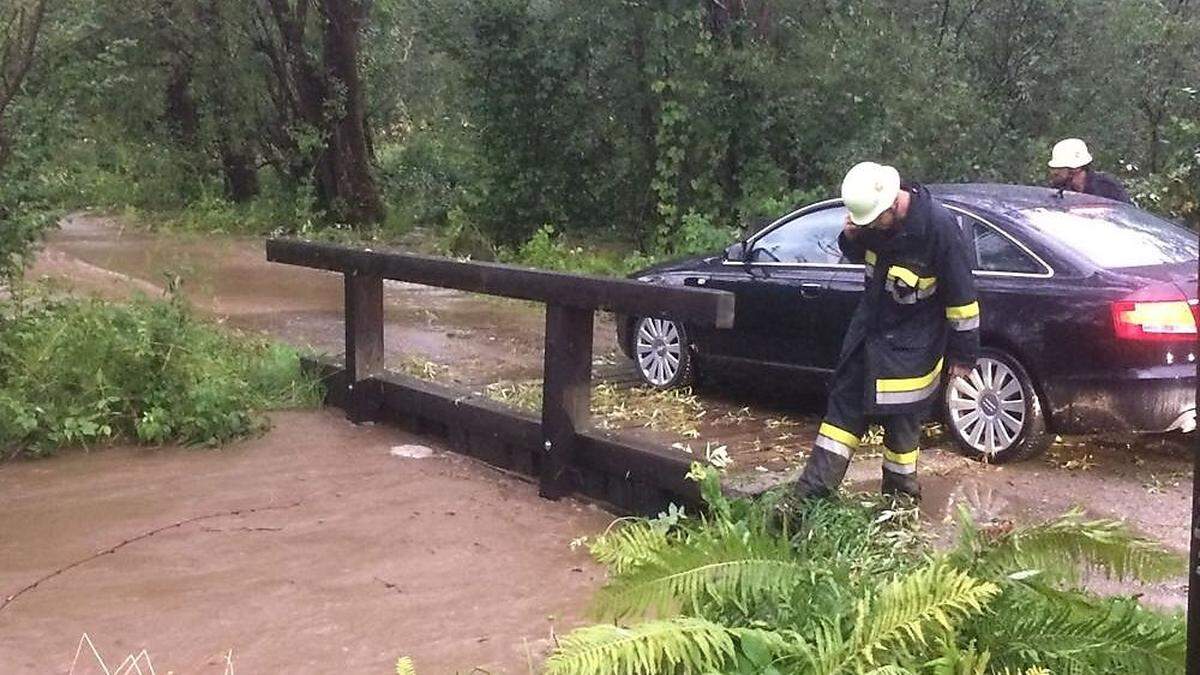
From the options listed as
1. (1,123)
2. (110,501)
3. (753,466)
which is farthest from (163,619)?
(1,123)

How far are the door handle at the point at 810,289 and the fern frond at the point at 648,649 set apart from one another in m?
4.53

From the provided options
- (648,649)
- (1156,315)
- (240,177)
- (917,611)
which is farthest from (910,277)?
(240,177)

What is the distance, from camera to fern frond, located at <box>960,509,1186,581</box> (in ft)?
13.0

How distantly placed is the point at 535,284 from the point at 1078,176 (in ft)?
14.6

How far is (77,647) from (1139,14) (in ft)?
47.2

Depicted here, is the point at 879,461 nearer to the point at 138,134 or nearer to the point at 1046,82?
the point at 1046,82

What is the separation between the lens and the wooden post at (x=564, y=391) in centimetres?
654

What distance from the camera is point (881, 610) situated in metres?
3.72

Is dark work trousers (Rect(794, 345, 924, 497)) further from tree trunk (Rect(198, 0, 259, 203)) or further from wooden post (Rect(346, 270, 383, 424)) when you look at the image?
tree trunk (Rect(198, 0, 259, 203))

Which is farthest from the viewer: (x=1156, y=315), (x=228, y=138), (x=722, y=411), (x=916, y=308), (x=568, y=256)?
(x=228, y=138)

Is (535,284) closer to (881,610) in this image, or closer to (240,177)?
(881,610)

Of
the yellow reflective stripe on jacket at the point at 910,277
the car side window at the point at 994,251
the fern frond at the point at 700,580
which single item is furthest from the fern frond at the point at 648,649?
the car side window at the point at 994,251

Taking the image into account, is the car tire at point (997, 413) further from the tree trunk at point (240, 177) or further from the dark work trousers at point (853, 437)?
the tree trunk at point (240, 177)

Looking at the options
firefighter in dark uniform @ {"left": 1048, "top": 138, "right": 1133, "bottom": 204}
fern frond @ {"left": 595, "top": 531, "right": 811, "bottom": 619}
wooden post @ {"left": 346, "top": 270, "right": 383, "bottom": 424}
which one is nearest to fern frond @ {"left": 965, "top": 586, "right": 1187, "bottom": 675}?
fern frond @ {"left": 595, "top": 531, "right": 811, "bottom": 619}
